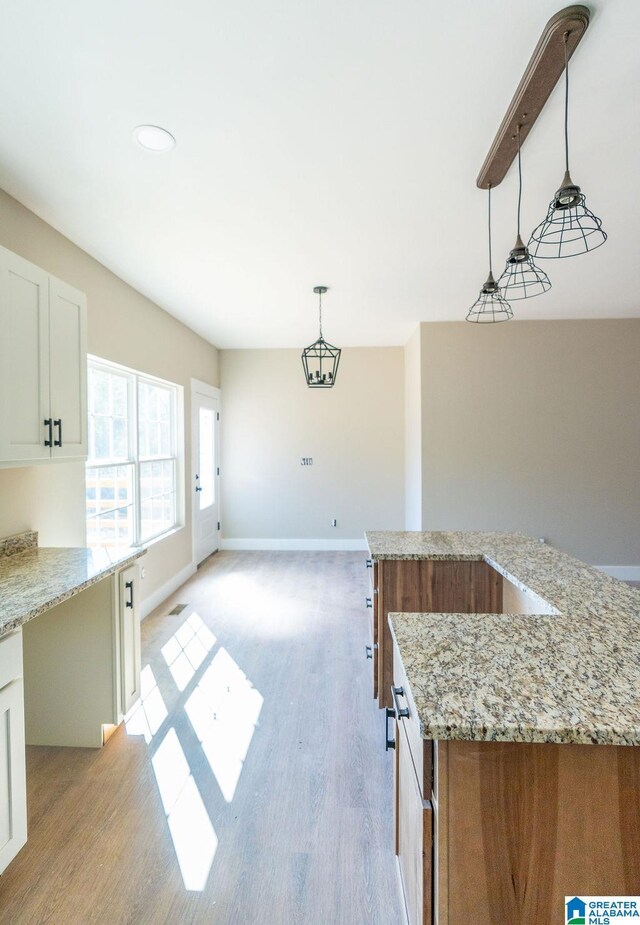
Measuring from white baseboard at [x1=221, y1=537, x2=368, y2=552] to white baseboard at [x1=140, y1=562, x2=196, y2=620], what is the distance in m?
1.07

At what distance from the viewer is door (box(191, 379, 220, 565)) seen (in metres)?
5.10

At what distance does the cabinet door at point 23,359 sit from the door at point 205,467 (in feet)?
9.39

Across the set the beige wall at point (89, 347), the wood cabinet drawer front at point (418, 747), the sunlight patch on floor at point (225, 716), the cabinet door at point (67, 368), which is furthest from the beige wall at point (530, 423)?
the wood cabinet drawer front at point (418, 747)

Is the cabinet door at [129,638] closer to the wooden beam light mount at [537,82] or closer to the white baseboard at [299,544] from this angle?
the wooden beam light mount at [537,82]

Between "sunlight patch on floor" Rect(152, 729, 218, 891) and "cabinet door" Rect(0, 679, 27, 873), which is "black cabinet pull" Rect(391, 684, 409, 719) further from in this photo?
"cabinet door" Rect(0, 679, 27, 873)

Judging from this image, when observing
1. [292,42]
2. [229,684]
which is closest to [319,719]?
[229,684]

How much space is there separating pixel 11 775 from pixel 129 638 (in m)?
0.87

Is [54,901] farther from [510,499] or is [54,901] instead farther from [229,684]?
[510,499]

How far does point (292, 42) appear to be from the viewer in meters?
1.42

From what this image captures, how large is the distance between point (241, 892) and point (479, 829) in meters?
1.07

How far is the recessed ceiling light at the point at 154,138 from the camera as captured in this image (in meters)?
1.79

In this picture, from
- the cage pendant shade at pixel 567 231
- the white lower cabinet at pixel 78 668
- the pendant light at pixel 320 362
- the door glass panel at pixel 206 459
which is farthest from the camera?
the door glass panel at pixel 206 459

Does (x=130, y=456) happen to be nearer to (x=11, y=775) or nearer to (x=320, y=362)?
(x=320, y=362)

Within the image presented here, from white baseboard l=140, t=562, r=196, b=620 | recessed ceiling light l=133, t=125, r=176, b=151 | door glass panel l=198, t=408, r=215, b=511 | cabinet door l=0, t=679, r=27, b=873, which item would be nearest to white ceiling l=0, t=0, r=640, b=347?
recessed ceiling light l=133, t=125, r=176, b=151
